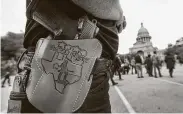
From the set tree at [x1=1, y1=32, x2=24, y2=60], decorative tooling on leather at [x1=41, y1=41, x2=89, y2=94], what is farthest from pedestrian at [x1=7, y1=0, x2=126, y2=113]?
tree at [x1=1, y1=32, x2=24, y2=60]

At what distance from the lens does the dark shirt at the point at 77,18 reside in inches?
45.1

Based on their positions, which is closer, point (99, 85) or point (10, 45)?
point (99, 85)

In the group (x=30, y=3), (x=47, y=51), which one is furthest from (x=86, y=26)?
(x=30, y=3)

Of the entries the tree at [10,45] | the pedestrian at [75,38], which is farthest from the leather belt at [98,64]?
the tree at [10,45]

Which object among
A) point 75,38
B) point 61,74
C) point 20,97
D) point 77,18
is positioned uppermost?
point 77,18

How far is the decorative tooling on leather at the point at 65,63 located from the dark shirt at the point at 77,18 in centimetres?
17

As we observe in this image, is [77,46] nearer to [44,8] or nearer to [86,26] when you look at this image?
[86,26]

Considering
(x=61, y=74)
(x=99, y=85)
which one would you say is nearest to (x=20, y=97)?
(x=61, y=74)

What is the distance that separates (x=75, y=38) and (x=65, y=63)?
5.6 inches

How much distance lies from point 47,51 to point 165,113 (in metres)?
3.29

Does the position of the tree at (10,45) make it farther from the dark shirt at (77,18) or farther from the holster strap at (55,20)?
the holster strap at (55,20)

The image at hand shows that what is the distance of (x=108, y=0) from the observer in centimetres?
123

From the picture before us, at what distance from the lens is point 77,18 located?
1.14 metres

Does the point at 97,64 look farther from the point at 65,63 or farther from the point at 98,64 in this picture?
the point at 65,63
